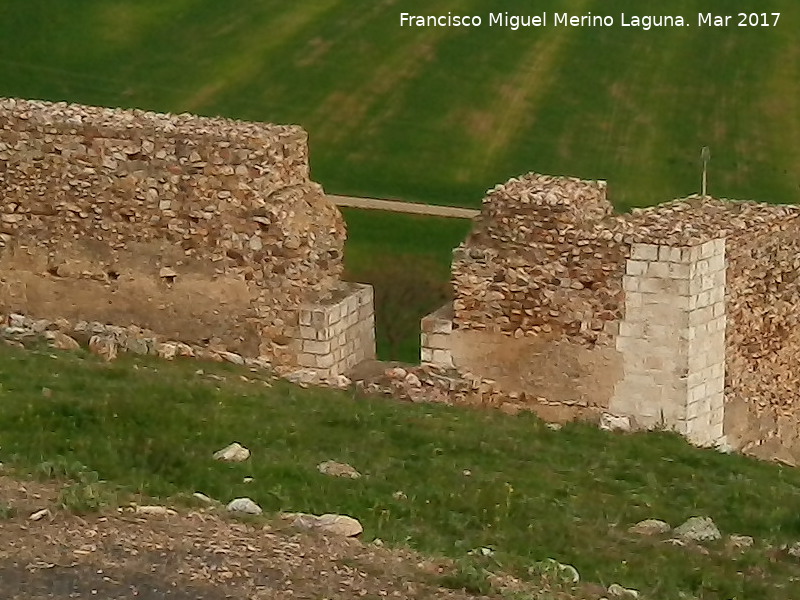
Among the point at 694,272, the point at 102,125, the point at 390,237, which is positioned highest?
the point at 102,125

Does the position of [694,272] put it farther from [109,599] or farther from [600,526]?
[109,599]

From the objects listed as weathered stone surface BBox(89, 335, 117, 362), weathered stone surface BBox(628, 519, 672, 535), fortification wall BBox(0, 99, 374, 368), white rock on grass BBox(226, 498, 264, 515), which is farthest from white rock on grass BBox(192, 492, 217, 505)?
fortification wall BBox(0, 99, 374, 368)

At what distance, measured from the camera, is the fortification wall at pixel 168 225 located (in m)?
16.1

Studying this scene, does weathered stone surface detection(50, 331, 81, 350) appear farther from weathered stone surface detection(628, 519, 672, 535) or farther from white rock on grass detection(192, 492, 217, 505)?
weathered stone surface detection(628, 519, 672, 535)

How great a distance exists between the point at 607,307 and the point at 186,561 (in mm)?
7911

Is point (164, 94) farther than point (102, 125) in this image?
Yes

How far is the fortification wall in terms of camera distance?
16.1 meters

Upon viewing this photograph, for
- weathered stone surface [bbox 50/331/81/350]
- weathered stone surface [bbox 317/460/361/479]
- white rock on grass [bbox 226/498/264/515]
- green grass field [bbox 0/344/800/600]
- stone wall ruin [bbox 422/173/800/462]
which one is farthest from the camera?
stone wall ruin [bbox 422/173/800/462]

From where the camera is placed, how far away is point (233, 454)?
36.2 feet

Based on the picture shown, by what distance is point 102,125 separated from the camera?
54.4 feet

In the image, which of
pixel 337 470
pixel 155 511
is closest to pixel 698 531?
pixel 337 470

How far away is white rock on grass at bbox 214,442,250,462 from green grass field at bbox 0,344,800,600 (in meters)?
0.08

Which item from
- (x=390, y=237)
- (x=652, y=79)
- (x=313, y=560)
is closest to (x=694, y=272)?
(x=313, y=560)

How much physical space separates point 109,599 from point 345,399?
6672mm
